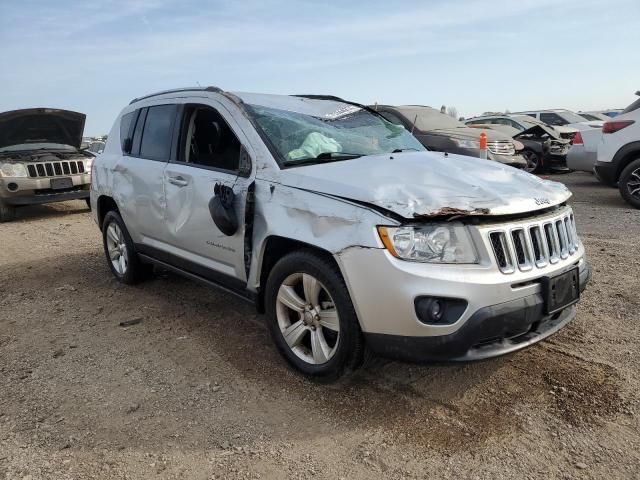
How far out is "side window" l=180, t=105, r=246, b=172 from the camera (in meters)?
3.70

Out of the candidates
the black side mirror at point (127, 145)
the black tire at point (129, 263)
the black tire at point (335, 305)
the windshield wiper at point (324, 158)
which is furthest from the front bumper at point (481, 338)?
the black side mirror at point (127, 145)

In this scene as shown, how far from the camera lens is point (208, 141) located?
160 inches

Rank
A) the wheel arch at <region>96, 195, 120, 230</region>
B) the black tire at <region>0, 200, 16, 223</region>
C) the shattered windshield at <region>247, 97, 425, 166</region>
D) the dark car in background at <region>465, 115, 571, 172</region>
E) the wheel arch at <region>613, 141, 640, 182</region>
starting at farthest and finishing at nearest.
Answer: the dark car in background at <region>465, 115, 571, 172</region>, the black tire at <region>0, 200, 16, 223</region>, the wheel arch at <region>613, 141, 640, 182</region>, the wheel arch at <region>96, 195, 120, 230</region>, the shattered windshield at <region>247, 97, 425, 166</region>

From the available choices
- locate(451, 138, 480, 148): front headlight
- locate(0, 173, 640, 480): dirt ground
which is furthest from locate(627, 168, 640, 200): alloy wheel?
locate(0, 173, 640, 480): dirt ground

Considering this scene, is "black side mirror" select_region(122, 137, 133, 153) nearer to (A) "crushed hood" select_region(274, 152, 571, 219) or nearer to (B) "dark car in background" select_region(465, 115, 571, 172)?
(A) "crushed hood" select_region(274, 152, 571, 219)

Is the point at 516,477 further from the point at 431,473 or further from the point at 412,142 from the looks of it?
the point at 412,142

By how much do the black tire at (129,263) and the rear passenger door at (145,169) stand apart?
15cm

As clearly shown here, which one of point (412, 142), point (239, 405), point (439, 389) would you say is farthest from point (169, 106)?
point (439, 389)

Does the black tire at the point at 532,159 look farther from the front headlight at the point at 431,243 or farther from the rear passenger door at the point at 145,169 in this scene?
the front headlight at the point at 431,243

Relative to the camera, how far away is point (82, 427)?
9.33ft

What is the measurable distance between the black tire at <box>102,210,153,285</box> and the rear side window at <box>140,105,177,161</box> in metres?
0.81

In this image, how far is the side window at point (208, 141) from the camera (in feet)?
12.1

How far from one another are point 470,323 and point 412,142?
6.97 feet

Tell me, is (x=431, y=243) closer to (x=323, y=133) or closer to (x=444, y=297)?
(x=444, y=297)
